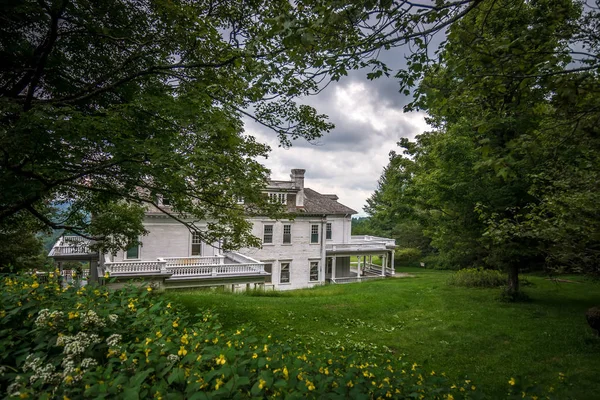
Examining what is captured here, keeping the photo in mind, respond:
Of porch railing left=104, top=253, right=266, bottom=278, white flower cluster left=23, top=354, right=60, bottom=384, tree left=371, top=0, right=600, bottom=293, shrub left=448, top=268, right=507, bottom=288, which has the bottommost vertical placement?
shrub left=448, top=268, right=507, bottom=288

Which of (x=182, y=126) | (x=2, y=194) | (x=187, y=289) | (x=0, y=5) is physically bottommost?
(x=187, y=289)

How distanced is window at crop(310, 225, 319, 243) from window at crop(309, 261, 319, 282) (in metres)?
1.88

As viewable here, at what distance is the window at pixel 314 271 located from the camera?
2652 centimetres

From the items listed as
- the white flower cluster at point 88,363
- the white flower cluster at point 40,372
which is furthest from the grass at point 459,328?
the white flower cluster at point 40,372

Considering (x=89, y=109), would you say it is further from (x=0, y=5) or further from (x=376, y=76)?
(x=376, y=76)

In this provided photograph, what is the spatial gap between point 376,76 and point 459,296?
14.5 m

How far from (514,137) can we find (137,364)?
11.9 meters

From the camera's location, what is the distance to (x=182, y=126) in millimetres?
5785

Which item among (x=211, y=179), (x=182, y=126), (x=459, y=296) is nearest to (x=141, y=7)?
(x=182, y=126)

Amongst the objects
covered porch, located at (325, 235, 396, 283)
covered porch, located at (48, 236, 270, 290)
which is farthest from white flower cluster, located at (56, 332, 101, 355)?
covered porch, located at (325, 235, 396, 283)

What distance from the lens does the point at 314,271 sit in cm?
2672

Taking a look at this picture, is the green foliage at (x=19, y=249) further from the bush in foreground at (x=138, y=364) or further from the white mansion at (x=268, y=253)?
the bush in foreground at (x=138, y=364)

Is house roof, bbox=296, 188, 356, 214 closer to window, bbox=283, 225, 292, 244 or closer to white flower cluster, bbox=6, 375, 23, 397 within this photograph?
window, bbox=283, 225, 292, 244

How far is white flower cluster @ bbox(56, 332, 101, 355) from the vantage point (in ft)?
8.18
